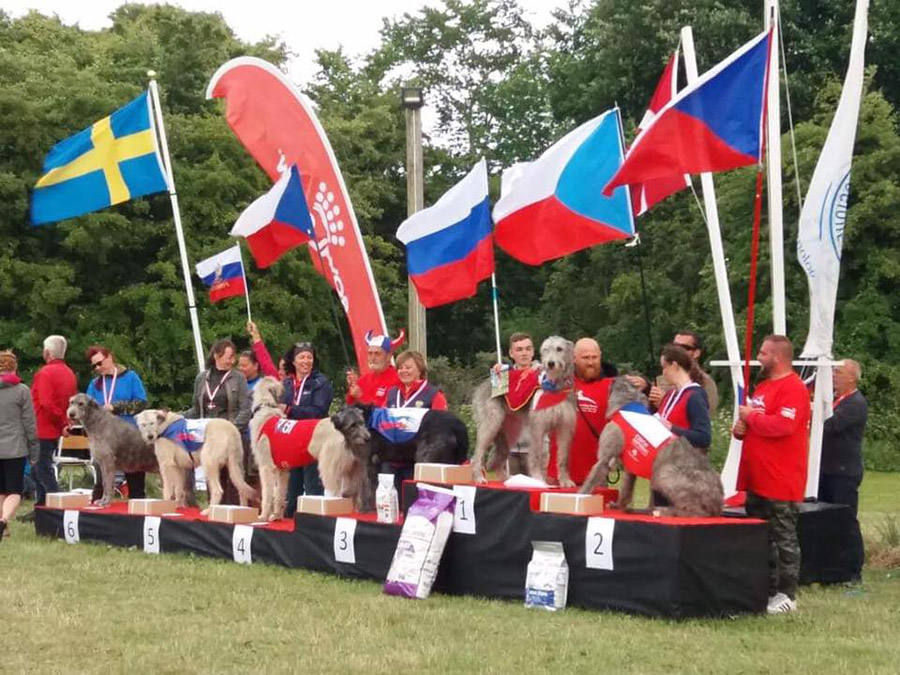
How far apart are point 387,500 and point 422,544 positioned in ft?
2.52

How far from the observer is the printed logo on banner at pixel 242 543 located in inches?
428

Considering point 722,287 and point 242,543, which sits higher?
point 722,287

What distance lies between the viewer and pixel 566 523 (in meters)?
8.52

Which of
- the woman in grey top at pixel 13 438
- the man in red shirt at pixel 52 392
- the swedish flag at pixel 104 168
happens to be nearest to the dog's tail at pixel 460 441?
the woman in grey top at pixel 13 438

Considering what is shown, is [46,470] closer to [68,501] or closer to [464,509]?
[68,501]

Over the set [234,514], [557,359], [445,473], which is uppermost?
[557,359]

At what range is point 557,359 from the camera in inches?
360

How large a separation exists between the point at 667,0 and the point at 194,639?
2722 cm

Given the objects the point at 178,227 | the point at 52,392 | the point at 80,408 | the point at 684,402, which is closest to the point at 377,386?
the point at 684,402

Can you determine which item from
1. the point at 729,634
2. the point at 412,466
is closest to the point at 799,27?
the point at 412,466

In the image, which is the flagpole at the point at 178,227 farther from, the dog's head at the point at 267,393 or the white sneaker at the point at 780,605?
the white sneaker at the point at 780,605

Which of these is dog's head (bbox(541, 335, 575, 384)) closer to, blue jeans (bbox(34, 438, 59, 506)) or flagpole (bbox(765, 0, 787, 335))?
flagpole (bbox(765, 0, 787, 335))

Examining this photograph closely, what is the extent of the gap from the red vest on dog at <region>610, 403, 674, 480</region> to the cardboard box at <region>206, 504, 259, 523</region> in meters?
3.91

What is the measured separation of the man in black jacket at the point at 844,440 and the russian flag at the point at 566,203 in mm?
2115
